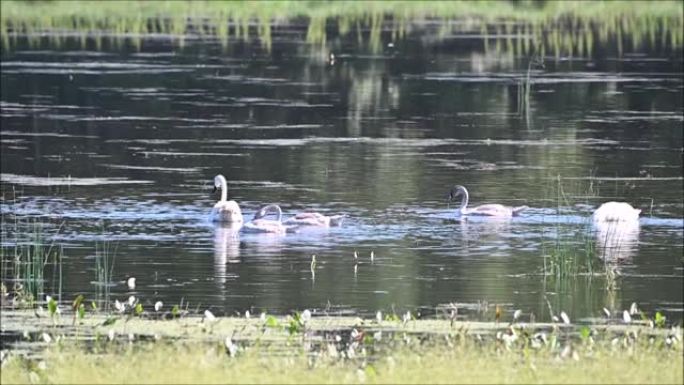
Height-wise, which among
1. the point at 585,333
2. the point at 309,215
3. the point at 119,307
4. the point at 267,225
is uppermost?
the point at 585,333

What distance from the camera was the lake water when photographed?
1689 centimetres

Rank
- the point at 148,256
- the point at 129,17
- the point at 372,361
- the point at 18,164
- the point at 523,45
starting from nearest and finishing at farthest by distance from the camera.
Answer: the point at 372,361 → the point at 148,256 → the point at 18,164 → the point at 523,45 → the point at 129,17

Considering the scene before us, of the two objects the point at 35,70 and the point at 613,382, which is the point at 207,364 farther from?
the point at 35,70

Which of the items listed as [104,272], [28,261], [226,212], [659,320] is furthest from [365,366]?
[226,212]

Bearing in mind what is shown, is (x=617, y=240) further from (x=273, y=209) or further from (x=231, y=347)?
(x=231, y=347)

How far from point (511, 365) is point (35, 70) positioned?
31.9 metres

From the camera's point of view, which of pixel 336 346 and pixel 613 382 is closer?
pixel 613 382

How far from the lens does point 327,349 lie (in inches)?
503

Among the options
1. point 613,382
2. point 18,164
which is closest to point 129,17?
point 18,164

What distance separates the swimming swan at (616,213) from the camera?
20.5 meters

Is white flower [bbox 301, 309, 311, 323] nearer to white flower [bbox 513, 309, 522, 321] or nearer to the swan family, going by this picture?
white flower [bbox 513, 309, 522, 321]

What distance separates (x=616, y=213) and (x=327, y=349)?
27.4ft

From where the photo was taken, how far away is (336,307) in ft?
51.0

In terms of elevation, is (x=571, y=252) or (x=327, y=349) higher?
(x=327, y=349)
